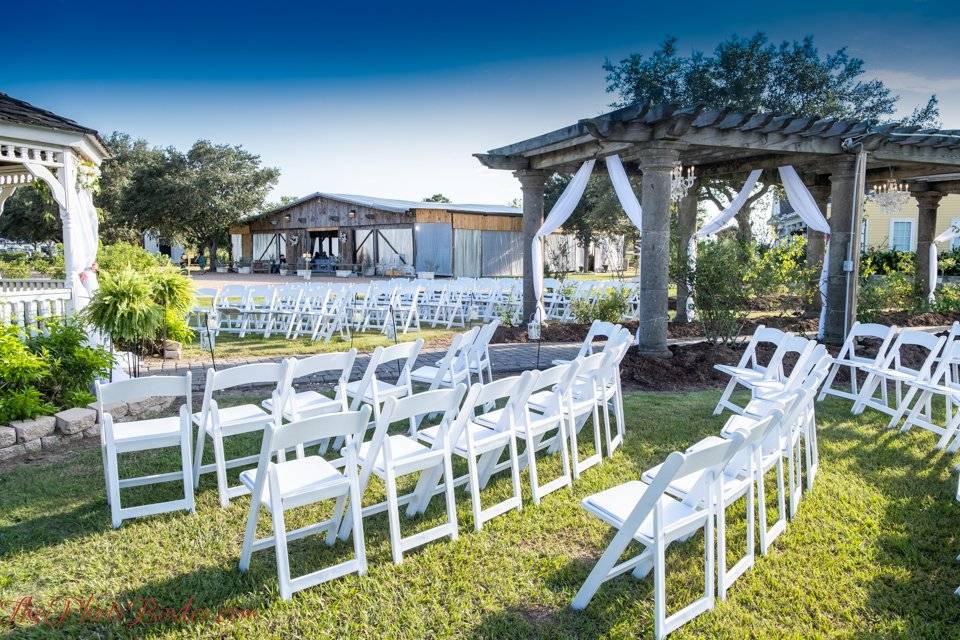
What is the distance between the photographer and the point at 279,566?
8.84ft

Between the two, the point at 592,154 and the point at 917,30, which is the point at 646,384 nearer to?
the point at 592,154

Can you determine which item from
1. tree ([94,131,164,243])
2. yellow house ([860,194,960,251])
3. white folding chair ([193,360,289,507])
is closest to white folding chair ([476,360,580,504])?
white folding chair ([193,360,289,507])

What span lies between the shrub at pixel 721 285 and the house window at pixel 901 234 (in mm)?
21043

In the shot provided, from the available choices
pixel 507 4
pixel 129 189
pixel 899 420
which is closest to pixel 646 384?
pixel 899 420

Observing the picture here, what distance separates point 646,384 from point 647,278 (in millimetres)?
1600

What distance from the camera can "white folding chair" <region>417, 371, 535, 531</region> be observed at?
328 centimetres

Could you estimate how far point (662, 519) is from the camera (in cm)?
245

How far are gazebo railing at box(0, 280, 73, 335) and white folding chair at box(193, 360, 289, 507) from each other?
297 centimetres

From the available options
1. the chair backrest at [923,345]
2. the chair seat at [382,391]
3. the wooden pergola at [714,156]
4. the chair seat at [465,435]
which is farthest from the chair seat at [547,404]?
the wooden pergola at [714,156]

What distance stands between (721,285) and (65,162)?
8.87 metres

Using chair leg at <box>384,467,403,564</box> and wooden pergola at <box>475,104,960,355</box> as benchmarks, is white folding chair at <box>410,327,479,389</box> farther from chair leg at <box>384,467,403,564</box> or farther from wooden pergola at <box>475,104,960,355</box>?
wooden pergola at <box>475,104,960,355</box>

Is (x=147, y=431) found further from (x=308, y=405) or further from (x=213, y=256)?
(x=213, y=256)

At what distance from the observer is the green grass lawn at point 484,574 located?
2.58 metres

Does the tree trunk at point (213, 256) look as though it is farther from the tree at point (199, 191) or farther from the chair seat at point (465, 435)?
the chair seat at point (465, 435)
